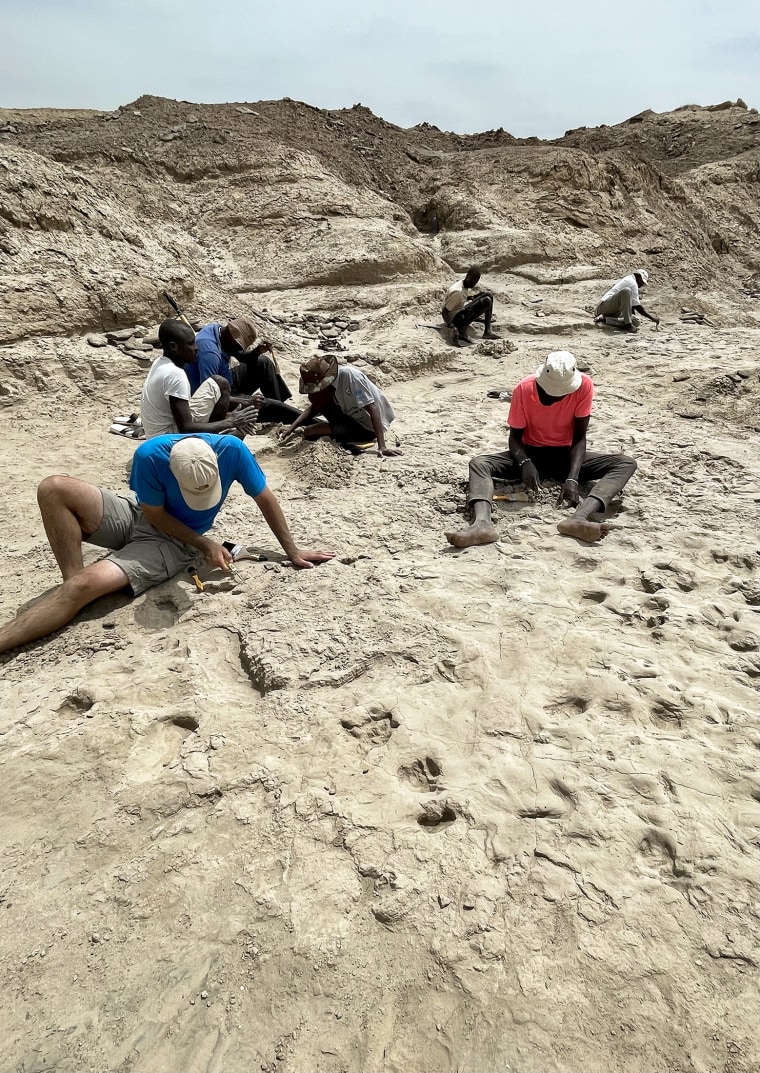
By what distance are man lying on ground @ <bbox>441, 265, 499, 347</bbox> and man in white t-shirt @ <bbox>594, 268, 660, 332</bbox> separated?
182 cm

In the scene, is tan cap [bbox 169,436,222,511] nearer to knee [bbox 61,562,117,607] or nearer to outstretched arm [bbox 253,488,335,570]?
outstretched arm [bbox 253,488,335,570]

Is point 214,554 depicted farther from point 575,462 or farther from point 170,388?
point 575,462

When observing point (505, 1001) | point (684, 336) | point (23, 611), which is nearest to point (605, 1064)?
point (505, 1001)

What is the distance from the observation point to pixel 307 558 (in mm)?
3172

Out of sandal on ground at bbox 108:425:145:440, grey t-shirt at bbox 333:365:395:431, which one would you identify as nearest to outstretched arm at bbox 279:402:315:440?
grey t-shirt at bbox 333:365:395:431

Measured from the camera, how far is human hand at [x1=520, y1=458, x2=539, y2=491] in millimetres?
3750

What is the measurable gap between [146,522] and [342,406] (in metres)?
2.22

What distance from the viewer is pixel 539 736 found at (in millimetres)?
2062

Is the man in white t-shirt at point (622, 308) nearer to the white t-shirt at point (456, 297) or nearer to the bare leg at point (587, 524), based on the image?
the white t-shirt at point (456, 297)

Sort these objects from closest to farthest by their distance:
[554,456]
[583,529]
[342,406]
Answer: [583,529] < [554,456] < [342,406]

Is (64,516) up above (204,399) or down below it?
below

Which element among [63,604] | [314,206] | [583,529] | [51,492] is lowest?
[63,604]

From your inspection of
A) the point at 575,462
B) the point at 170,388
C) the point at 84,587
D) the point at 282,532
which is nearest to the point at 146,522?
the point at 84,587

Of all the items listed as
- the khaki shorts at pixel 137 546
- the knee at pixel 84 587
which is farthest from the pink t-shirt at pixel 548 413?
the knee at pixel 84 587
